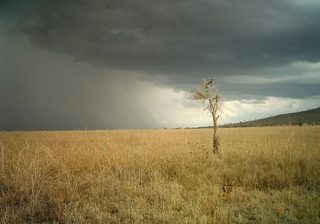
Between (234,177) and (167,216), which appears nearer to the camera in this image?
(167,216)

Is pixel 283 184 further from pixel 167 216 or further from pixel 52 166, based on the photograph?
pixel 52 166

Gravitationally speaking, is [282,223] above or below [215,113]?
below

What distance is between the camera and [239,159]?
44.0 feet

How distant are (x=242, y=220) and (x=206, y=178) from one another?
3.51 m

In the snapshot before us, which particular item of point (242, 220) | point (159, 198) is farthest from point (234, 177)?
point (242, 220)

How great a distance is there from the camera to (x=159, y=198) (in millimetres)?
8109

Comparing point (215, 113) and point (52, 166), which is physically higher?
point (215, 113)

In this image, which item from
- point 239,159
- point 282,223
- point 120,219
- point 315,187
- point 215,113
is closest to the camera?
point 282,223

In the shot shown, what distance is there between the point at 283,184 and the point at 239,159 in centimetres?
390

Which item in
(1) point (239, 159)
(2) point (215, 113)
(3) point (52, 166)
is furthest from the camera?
(2) point (215, 113)

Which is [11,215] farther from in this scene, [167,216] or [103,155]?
[103,155]

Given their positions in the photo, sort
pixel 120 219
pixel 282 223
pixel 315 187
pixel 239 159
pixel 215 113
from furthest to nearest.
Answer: pixel 215 113
pixel 239 159
pixel 315 187
pixel 120 219
pixel 282 223

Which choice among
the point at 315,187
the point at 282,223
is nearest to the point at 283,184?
the point at 315,187

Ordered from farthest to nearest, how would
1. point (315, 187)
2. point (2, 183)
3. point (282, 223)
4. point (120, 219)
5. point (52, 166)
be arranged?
point (52, 166), point (2, 183), point (315, 187), point (120, 219), point (282, 223)
